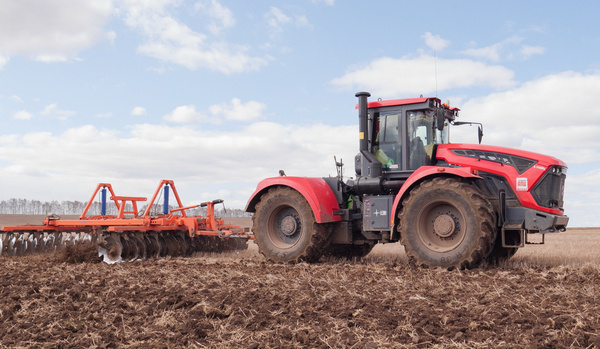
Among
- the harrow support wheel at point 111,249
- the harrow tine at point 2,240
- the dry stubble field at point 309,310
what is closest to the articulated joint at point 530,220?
the dry stubble field at point 309,310

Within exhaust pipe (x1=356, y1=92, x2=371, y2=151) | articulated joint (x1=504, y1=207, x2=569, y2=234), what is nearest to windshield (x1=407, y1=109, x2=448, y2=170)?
exhaust pipe (x1=356, y1=92, x2=371, y2=151)

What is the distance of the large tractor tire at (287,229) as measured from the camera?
10125 millimetres

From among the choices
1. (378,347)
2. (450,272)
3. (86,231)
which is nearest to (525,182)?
(450,272)

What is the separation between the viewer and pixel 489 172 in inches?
354

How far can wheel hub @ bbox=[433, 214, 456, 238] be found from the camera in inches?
342

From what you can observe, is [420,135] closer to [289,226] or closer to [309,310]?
[289,226]

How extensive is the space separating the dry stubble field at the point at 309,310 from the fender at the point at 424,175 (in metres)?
1.25

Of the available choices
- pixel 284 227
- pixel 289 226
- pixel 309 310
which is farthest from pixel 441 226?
pixel 309 310

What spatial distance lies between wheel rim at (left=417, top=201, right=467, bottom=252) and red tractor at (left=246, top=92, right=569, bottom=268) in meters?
0.02

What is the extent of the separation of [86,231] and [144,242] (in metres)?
2.09

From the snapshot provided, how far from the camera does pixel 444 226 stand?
8.75m

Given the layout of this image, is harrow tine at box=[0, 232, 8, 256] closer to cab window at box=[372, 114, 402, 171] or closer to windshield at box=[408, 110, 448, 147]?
cab window at box=[372, 114, 402, 171]

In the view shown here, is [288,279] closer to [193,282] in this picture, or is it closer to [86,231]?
[193,282]

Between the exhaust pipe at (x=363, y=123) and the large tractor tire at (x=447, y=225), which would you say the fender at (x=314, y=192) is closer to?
the exhaust pipe at (x=363, y=123)
